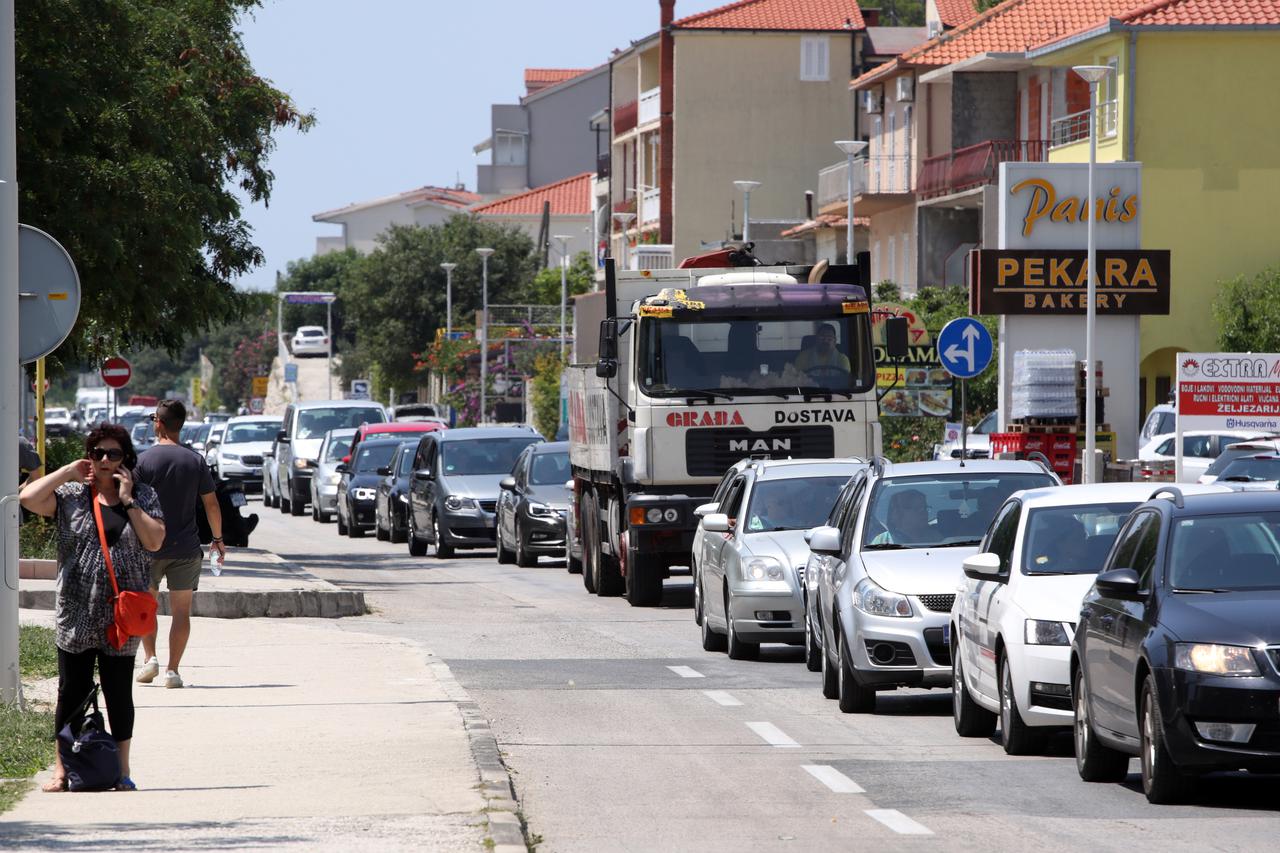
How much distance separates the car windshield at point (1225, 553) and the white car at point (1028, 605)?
0.50 meters

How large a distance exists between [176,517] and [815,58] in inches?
2699

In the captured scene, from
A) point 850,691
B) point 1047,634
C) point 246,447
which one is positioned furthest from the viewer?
point 246,447

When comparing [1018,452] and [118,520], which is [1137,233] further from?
[118,520]

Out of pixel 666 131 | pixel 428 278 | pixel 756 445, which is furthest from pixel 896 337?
pixel 428 278

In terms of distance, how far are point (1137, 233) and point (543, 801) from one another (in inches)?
1338

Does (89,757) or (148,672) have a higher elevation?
(89,757)

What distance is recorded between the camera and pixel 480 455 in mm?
35156

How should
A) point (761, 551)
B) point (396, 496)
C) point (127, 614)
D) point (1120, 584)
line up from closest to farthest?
point (127, 614) < point (1120, 584) < point (761, 551) < point (396, 496)

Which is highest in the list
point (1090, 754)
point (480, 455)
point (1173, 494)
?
point (1173, 494)

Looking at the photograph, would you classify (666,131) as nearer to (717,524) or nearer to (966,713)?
(717,524)

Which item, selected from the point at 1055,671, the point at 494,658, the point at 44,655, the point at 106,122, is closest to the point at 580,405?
the point at 106,122

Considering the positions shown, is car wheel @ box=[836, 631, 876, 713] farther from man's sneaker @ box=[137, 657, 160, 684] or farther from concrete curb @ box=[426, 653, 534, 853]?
man's sneaker @ box=[137, 657, 160, 684]

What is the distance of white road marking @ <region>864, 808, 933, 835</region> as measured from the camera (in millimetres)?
9766

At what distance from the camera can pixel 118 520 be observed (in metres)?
10.6
